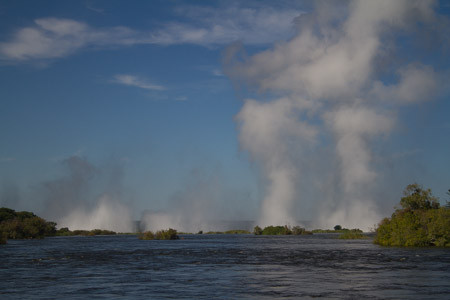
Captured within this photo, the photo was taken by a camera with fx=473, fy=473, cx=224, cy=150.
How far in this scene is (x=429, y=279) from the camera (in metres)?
31.1

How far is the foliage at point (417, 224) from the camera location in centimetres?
6531

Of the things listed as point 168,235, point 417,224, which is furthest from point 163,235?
point 417,224

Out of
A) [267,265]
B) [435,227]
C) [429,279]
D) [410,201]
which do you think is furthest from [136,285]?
[410,201]

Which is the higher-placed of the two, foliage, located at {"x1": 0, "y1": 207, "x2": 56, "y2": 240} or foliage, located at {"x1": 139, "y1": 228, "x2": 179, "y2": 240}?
foliage, located at {"x1": 0, "y1": 207, "x2": 56, "y2": 240}

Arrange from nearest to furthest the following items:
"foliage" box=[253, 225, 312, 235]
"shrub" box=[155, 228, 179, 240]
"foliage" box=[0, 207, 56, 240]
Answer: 1. "shrub" box=[155, 228, 179, 240]
2. "foliage" box=[0, 207, 56, 240]
3. "foliage" box=[253, 225, 312, 235]

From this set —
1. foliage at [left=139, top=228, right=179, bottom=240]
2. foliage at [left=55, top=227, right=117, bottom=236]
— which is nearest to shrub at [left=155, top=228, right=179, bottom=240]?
foliage at [left=139, top=228, right=179, bottom=240]

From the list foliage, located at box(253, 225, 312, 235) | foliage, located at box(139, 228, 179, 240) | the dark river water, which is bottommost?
the dark river water

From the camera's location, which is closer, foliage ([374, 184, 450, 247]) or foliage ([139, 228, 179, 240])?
foliage ([374, 184, 450, 247])

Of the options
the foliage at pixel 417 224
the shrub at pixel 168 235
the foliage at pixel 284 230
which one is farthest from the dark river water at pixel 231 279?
the foliage at pixel 284 230

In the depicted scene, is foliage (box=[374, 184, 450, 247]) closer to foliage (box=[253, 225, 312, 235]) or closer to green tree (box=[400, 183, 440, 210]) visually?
green tree (box=[400, 183, 440, 210])

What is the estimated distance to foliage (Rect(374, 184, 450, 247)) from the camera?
214 feet

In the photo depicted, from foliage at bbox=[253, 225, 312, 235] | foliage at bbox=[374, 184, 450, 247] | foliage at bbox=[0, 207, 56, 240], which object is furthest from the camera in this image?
foliage at bbox=[253, 225, 312, 235]

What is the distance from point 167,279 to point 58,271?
1109cm

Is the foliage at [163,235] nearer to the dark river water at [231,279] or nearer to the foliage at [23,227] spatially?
the foliage at [23,227]
